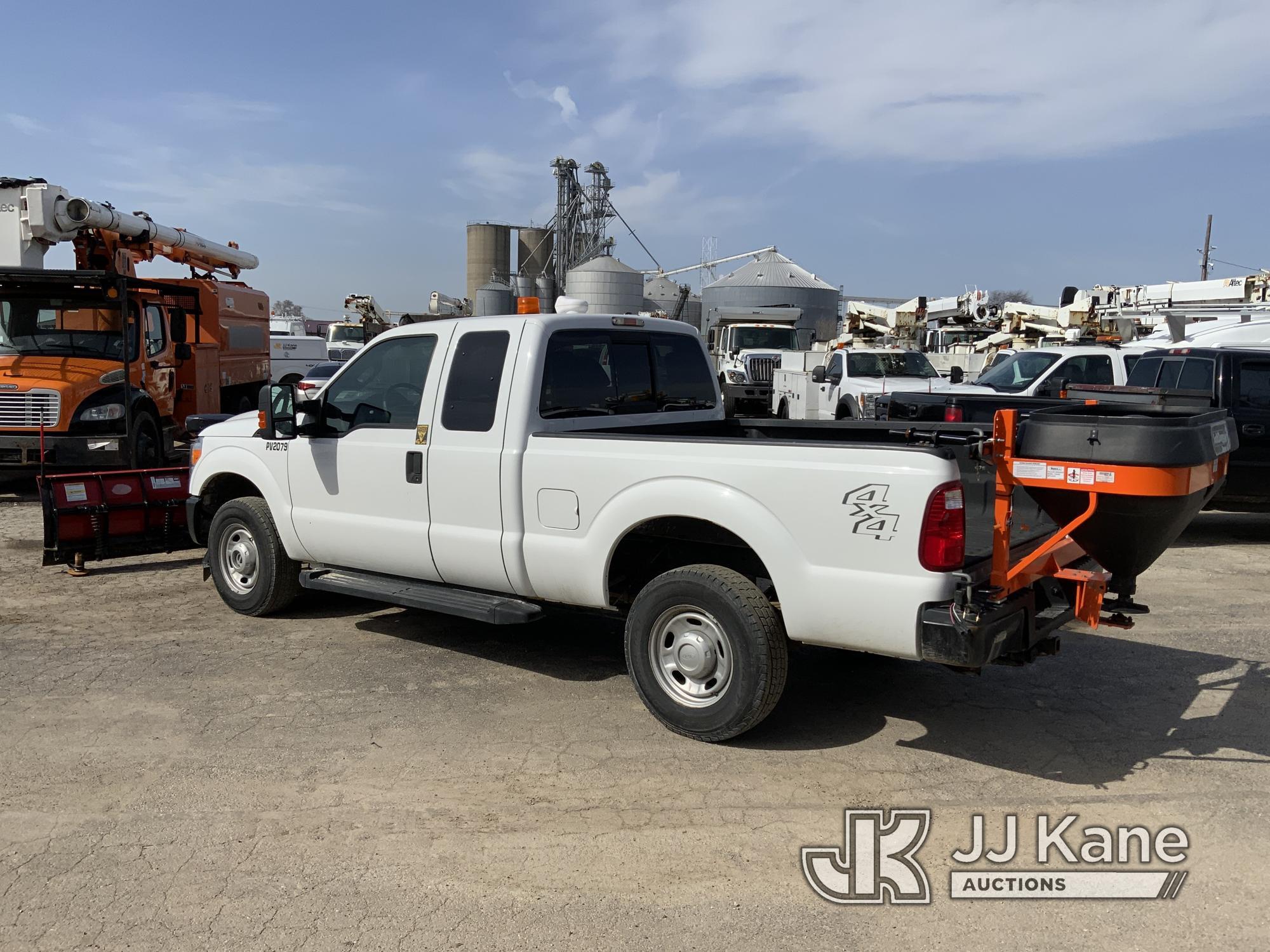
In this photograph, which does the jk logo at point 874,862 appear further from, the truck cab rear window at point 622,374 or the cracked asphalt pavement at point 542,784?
the truck cab rear window at point 622,374

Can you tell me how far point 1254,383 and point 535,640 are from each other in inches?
308

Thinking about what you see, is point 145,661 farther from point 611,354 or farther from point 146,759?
point 611,354

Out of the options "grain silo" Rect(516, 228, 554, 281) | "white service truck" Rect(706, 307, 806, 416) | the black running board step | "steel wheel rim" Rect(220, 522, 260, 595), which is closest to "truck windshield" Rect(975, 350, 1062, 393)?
"white service truck" Rect(706, 307, 806, 416)

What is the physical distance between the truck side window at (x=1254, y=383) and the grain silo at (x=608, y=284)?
4170 centimetres

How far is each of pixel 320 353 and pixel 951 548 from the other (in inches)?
1057

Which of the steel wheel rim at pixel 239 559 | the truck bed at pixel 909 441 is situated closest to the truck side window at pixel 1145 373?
the truck bed at pixel 909 441

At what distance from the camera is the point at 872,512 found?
13.9ft

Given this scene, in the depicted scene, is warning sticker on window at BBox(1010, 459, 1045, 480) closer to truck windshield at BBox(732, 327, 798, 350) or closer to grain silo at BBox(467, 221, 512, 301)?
truck windshield at BBox(732, 327, 798, 350)

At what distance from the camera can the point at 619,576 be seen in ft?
17.9

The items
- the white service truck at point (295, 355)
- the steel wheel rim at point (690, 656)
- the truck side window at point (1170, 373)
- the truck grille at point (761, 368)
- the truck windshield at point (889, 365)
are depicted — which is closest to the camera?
the steel wheel rim at point (690, 656)

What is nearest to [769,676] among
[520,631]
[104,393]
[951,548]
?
[951,548]

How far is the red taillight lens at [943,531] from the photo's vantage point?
13.4 ft

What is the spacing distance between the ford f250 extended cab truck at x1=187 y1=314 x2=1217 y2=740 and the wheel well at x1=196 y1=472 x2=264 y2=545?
23 millimetres

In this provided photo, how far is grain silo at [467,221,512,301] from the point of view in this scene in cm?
7112
